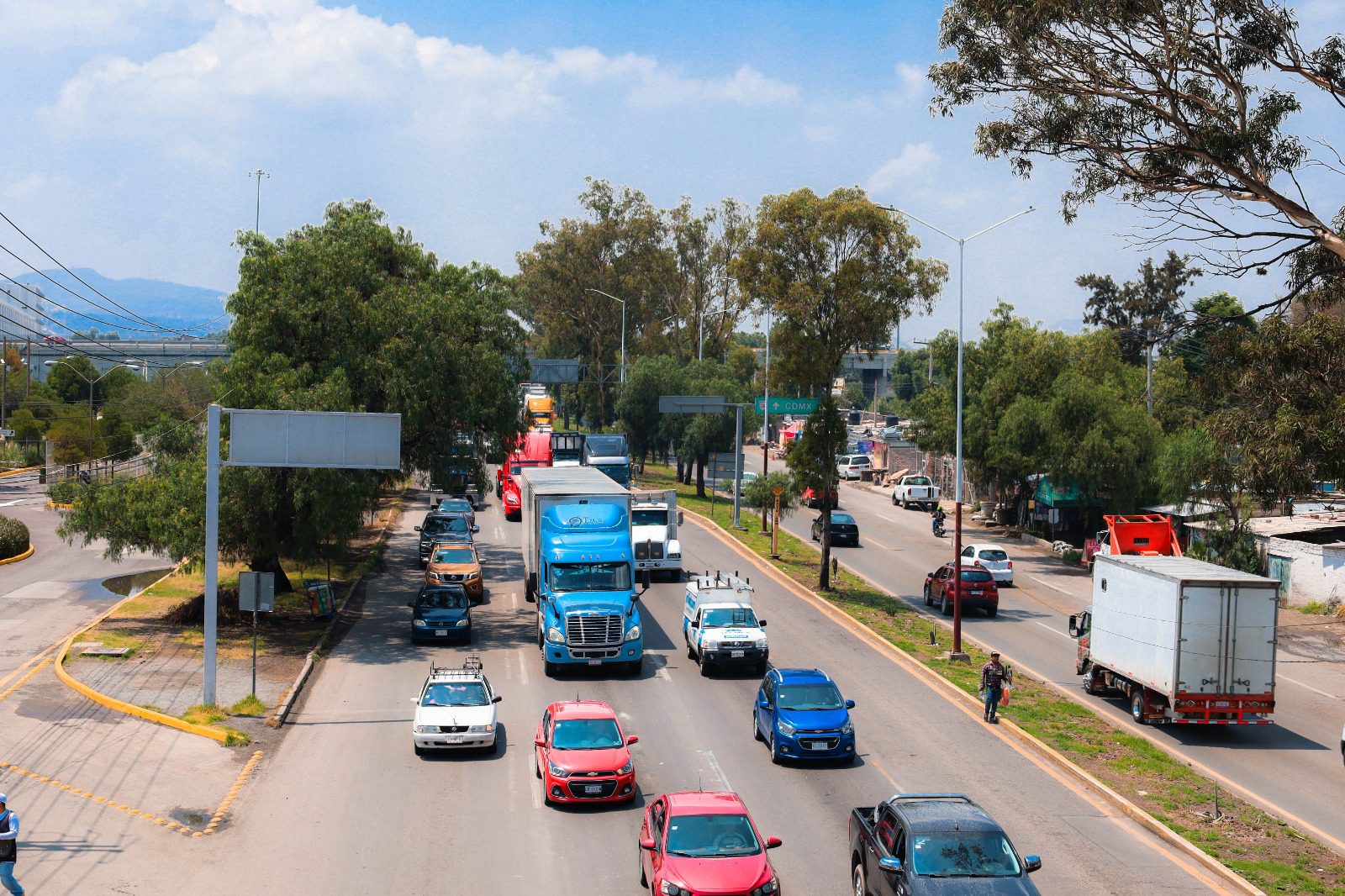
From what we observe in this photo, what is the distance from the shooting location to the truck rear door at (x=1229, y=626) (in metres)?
25.1

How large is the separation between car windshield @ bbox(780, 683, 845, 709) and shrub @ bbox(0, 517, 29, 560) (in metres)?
41.0

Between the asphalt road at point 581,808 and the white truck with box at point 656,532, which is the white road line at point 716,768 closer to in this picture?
the asphalt road at point 581,808

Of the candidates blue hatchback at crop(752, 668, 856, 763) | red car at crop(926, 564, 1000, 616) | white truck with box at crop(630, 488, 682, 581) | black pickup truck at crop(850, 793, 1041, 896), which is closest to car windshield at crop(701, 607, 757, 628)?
blue hatchback at crop(752, 668, 856, 763)

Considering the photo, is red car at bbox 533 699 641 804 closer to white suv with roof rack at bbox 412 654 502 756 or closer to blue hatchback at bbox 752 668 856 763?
white suv with roof rack at bbox 412 654 502 756

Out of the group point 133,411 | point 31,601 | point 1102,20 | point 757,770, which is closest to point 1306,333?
point 1102,20

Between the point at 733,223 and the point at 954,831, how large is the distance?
281 feet

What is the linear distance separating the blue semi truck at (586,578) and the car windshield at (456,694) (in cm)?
565

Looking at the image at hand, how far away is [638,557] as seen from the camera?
148 feet

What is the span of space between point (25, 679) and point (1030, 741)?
2331 cm

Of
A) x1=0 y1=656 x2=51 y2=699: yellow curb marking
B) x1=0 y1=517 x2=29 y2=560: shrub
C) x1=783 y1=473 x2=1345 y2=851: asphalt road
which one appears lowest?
x1=0 y1=656 x2=51 y2=699: yellow curb marking

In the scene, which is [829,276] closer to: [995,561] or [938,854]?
[995,561]

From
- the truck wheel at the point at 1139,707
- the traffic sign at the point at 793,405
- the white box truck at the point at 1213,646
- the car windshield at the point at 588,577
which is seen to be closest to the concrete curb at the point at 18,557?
the car windshield at the point at 588,577

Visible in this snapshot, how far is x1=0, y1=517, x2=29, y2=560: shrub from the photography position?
51.1 metres

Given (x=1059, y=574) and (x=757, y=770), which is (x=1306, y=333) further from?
(x=1059, y=574)
